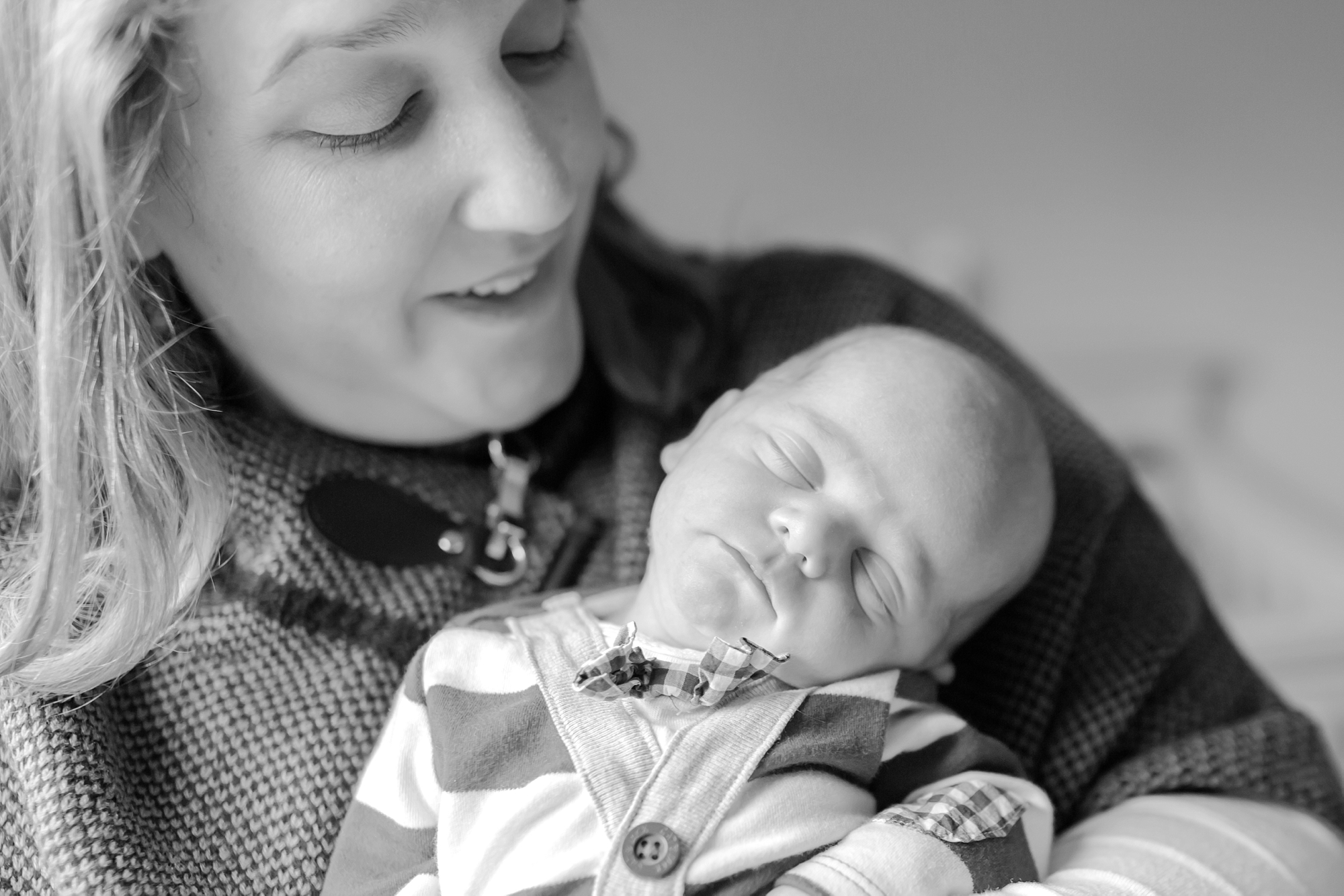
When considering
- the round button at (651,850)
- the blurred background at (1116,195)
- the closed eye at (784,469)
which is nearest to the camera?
the round button at (651,850)

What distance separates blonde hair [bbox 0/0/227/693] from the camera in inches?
33.1

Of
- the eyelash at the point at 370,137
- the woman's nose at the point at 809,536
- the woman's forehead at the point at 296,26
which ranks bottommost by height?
the woman's nose at the point at 809,536

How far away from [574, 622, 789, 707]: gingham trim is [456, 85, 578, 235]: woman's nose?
1.06 feet

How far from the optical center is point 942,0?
2.22m

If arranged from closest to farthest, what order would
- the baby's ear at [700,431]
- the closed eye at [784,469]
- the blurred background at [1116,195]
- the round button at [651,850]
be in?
1. the round button at [651,850]
2. the closed eye at [784,469]
3. the baby's ear at [700,431]
4. the blurred background at [1116,195]

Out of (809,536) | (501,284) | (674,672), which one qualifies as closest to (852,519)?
(809,536)

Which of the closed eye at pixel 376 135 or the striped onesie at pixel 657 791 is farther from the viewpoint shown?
the closed eye at pixel 376 135

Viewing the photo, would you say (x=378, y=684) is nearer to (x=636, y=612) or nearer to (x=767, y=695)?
(x=636, y=612)

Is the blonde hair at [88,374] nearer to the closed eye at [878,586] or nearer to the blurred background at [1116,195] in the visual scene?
the closed eye at [878,586]

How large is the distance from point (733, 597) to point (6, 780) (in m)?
0.54

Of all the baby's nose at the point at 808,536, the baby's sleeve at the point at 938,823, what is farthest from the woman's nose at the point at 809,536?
the baby's sleeve at the point at 938,823

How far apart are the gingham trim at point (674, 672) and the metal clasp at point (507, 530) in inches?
10.5

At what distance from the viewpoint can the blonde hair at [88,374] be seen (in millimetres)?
840

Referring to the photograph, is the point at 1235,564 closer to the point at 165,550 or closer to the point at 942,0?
the point at 942,0
